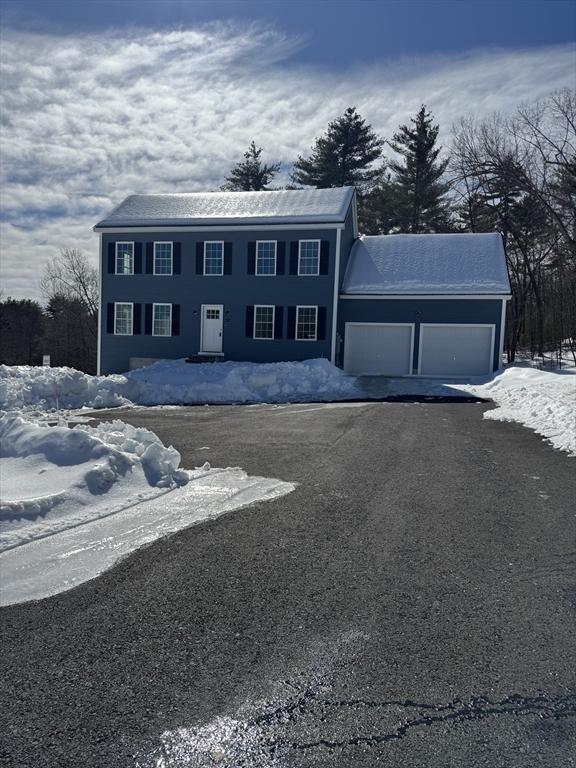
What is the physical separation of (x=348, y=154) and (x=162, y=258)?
20987 mm

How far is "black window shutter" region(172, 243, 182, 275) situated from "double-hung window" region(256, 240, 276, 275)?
3.37 metres

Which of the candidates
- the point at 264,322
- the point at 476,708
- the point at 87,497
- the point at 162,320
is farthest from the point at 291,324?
the point at 476,708

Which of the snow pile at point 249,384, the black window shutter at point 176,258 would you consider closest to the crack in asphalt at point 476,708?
the snow pile at point 249,384

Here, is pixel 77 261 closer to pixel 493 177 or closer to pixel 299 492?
pixel 493 177

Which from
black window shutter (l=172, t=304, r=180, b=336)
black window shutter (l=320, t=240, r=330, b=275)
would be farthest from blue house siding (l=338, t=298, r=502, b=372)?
black window shutter (l=172, t=304, r=180, b=336)

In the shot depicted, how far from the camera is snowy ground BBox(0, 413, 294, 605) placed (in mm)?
4402

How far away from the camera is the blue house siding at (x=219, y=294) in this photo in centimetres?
2306

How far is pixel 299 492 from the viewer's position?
639cm

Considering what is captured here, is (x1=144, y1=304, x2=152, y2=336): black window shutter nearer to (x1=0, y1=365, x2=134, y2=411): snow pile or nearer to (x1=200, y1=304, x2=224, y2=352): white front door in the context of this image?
(x1=200, y1=304, x2=224, y2=352): white front door

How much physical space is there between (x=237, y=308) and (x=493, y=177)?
17.0 meters

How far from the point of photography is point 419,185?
1455 inches

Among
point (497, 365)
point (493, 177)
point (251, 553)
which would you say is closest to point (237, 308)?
point (497, 365)

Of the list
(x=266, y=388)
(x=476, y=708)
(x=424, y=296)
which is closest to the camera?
(x=476, y=708)

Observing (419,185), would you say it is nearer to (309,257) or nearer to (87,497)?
(309,257)
